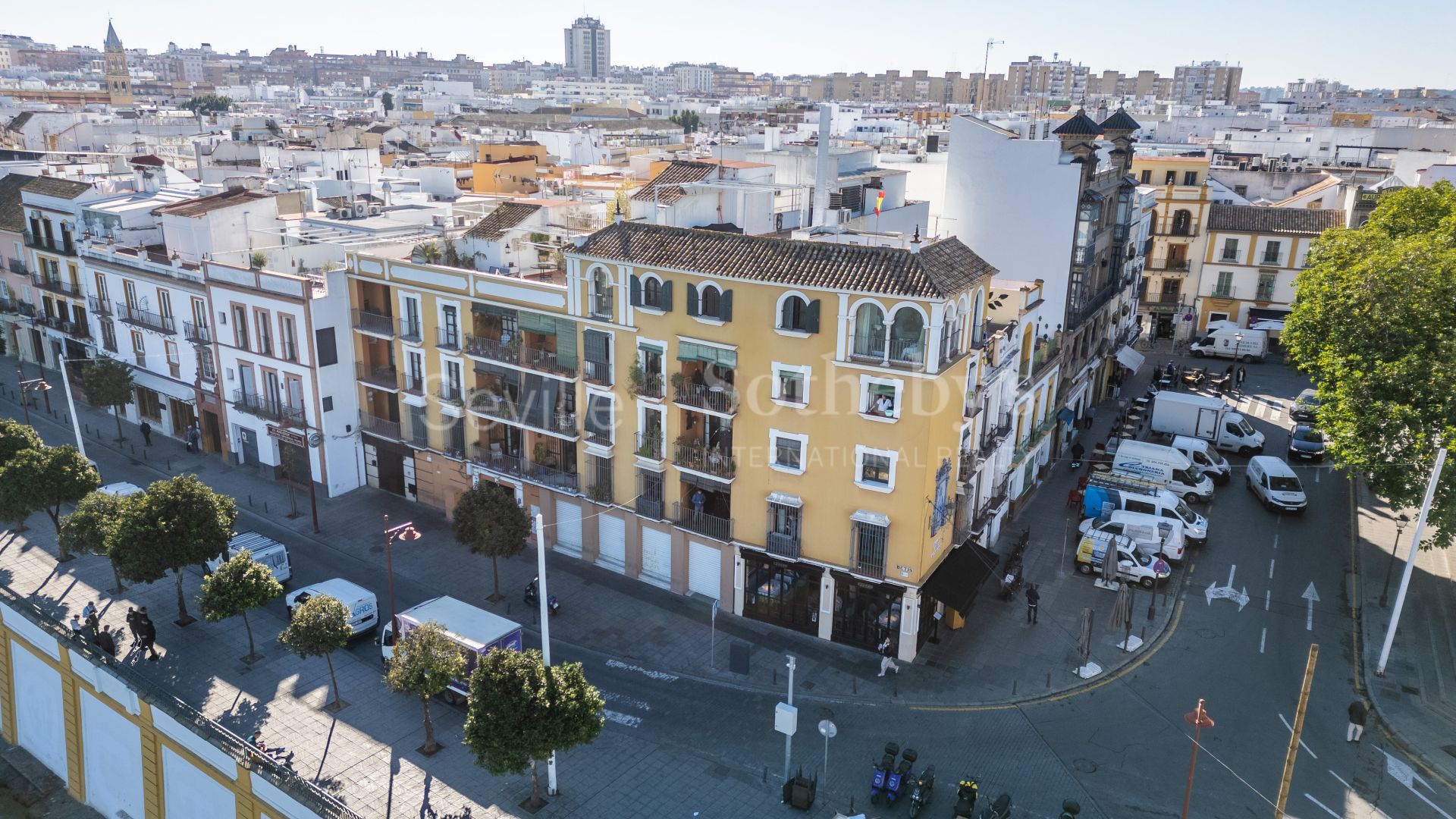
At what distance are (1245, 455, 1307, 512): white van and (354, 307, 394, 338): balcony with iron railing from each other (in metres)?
39.0

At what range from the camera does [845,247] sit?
2959cm

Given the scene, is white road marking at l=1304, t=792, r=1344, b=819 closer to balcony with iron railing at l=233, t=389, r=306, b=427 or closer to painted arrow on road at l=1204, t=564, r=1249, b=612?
painted arrow on road at l=1204, t=564, r=1249, b=612

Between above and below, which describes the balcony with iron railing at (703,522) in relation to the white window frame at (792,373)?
below

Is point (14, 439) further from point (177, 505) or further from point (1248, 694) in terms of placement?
point (1248, 694)

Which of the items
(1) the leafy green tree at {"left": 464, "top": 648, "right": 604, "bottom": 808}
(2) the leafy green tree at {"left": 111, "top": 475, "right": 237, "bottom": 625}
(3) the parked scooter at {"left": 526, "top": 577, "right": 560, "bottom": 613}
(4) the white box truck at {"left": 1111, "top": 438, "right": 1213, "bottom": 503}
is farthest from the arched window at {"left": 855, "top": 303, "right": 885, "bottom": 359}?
(2) the leafy green tree at {"left": 111, "top": 475, "right": 237, "bottom": 625}

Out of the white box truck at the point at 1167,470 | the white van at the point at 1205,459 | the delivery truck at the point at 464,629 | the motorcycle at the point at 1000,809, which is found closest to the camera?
the motorcycle at the point at 1000,809

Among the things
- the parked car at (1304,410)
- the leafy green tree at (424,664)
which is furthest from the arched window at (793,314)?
the parked car at (1304,410)

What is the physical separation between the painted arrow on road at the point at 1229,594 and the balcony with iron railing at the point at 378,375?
33463 mm

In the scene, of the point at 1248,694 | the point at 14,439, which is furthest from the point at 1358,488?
the point at 14,439

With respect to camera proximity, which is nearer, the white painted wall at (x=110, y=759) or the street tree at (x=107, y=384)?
the white painted wall at (x=110, y=759)

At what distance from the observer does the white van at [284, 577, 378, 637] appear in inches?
1278

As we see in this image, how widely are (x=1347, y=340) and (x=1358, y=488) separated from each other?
13650 millimetres

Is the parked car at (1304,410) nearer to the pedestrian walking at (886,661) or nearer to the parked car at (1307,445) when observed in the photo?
the parked car at (1307,445)

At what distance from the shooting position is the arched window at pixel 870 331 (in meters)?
29.0
